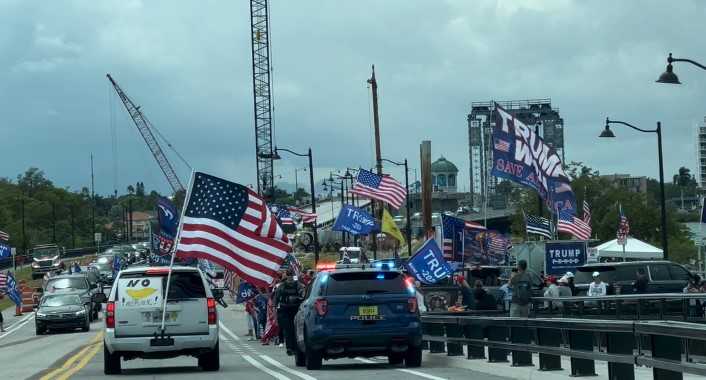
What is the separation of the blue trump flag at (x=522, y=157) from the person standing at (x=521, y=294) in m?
12.4

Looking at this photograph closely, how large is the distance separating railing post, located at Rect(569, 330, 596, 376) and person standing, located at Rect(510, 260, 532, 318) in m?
6.83

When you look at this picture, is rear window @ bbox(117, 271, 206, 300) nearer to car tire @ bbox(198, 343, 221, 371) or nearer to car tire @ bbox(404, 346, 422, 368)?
car tire @ bbox(198, 343, 221, 371)

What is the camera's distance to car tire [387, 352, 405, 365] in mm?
22484

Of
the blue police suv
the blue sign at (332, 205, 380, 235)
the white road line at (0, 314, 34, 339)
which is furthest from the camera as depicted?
the white road line at (0, 314, 34, 339)

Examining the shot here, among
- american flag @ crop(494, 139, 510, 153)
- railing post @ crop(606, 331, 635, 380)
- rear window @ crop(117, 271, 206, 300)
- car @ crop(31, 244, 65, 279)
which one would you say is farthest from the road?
car @ crop(31, 244, 65, 279)

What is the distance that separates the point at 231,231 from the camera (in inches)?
1060

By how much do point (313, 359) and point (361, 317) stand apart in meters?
1.10

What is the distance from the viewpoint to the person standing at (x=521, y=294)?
961 inches

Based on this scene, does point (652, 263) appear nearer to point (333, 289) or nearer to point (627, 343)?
point (333, 289)

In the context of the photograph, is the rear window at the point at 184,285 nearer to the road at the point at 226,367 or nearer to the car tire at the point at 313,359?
the road at the point at 226,367

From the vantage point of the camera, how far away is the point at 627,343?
15.2 metres

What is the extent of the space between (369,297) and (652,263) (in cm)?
1441

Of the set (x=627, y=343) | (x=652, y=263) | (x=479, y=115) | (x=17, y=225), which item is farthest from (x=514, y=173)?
(x=17, y=225)

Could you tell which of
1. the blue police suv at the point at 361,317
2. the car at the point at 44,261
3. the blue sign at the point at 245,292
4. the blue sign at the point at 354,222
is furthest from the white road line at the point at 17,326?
the car at the point at 44,261
